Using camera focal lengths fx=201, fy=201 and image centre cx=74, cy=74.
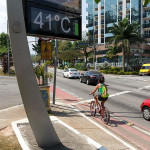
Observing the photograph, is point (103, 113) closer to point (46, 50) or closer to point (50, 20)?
point (46, 50)

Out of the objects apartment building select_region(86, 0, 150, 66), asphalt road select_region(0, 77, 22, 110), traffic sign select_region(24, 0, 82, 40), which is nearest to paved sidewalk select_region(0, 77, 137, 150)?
asphalt road select_region(0, 77, 22, 110)

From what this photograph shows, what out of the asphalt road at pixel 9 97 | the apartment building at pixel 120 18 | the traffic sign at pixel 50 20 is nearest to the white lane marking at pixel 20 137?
the traffic sign at pixel 50 20

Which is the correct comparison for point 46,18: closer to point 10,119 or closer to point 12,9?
point 12,9

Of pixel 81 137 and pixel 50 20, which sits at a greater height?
pixel 50 20

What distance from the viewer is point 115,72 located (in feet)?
122

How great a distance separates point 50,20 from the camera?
5.48 m

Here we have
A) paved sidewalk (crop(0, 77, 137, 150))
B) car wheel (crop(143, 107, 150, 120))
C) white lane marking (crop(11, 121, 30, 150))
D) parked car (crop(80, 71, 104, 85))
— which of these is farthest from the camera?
parked car (crop(80, 71, 104, 85))

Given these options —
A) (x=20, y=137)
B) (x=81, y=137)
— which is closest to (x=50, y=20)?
(x=20, y=137)

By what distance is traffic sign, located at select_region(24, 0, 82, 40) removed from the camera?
5094mm

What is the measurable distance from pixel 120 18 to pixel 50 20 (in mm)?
63054

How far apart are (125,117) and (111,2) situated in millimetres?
65269

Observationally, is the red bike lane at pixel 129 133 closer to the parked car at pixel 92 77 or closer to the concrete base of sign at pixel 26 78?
the concrete base of sign at pixel 26 78

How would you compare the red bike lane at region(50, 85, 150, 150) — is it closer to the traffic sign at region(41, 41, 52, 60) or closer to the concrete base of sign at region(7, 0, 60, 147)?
the concrete base of sign at region(7, 0, 60, 147)

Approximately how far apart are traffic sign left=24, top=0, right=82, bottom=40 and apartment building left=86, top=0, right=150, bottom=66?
39.1m
